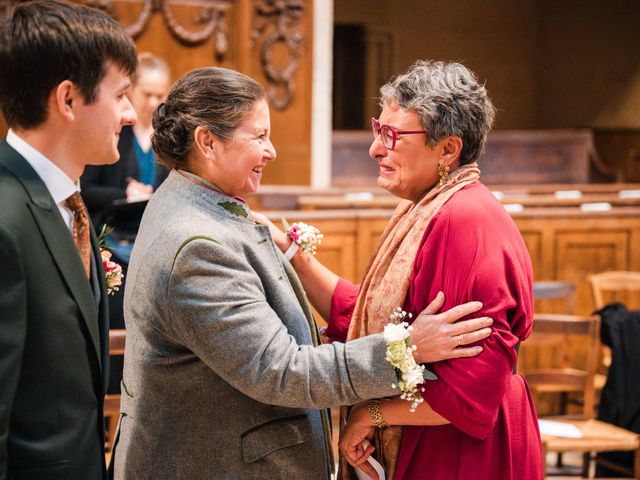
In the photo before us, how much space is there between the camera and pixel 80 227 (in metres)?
1.55

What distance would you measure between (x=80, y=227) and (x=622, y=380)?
3.24 m

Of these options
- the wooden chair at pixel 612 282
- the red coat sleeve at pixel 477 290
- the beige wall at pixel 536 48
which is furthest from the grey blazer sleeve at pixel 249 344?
the beige wall at pixel 536 48

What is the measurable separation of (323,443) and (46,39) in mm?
1061

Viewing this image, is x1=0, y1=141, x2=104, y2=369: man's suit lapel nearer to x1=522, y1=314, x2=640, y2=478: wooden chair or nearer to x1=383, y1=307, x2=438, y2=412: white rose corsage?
x1=383, y1=307, x2=438, y2=412: white rose corsage

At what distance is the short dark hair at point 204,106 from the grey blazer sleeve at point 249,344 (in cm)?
27

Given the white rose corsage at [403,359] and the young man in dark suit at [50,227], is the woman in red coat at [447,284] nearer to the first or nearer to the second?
the white rose corsage at [403,359]

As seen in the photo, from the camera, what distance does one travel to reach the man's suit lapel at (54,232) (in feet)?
4.59

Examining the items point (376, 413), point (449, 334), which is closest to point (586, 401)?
point (376, 413)

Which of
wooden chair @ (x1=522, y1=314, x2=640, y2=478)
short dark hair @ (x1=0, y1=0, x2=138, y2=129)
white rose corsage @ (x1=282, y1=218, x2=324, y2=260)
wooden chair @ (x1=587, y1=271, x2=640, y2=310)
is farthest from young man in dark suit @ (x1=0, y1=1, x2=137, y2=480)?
wooden chair @ (x1=587, y1=271, x2=640, y2=310)

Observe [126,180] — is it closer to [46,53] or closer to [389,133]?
[389,133]

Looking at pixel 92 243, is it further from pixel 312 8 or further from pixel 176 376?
pixel 312 8

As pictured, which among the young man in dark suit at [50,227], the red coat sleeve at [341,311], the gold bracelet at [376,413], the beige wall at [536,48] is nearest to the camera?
the young man in dark suit at [50,227]

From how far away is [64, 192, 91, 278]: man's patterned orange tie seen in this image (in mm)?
1524

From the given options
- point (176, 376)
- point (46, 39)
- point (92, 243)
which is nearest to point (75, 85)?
point (46, 39)
